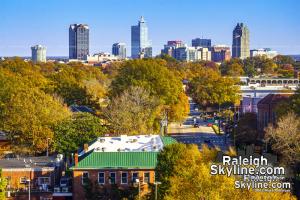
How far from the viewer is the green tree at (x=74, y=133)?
1705 inches

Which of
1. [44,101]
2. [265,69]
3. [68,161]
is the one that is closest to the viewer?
[68,161]

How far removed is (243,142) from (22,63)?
47.3m

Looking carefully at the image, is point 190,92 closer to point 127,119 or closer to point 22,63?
point 22,63

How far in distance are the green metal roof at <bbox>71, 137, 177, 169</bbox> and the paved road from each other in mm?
17943

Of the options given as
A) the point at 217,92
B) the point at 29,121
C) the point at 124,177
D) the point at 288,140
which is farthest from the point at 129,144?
the point at 217,92

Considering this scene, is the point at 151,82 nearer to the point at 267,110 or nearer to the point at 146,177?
the point at 267,110

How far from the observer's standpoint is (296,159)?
38500 millimetres

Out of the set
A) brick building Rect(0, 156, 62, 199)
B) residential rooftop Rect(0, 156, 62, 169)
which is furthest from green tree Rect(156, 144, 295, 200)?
residential rooftop Rect(0, 156, 62, 169)

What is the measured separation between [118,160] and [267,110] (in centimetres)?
2557

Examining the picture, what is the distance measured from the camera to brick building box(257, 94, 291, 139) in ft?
183

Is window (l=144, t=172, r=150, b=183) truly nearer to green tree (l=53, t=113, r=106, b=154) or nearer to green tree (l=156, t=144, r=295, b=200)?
green tree (l=156, t=144, r=295, b=200)

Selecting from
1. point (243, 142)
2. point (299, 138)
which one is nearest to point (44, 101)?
point (243, 142)

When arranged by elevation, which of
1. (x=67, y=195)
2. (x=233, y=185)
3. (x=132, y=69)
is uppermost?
(x=132, y=69)

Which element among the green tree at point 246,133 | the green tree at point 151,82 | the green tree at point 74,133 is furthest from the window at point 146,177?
the green tree at point 151,82
